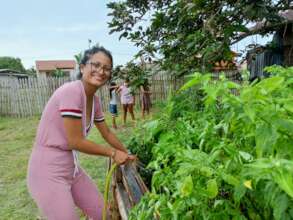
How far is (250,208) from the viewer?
94 centimetres

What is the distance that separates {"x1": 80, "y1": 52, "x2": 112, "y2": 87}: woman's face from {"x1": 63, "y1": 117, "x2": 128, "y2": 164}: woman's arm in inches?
10.9

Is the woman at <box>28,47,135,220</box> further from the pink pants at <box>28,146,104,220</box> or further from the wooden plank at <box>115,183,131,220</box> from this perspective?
the wooden plank at <box>115,183,131,220</box>

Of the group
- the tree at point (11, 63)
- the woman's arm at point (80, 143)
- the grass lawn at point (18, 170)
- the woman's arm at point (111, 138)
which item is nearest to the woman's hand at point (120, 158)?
the woman's arm at point (80, 143)

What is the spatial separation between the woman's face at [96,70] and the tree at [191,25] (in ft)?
1.69

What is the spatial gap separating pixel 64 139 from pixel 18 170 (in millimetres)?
4637

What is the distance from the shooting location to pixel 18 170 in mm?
6496

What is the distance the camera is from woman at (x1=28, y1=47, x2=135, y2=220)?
214 centimetres

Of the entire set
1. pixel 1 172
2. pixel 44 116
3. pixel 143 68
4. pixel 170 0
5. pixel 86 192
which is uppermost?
pixel 170 0

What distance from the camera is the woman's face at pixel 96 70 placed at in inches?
88.3

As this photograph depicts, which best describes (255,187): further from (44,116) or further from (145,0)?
(145,0)

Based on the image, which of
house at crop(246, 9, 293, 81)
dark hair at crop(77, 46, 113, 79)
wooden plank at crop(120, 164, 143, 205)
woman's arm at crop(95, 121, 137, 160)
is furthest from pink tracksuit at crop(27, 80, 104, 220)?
house at crop(246, 9, 293, 81)

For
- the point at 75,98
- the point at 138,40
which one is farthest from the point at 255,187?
the point at 138,40

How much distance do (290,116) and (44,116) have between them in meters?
1.77

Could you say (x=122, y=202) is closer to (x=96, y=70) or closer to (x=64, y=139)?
(x=64, y=139)
